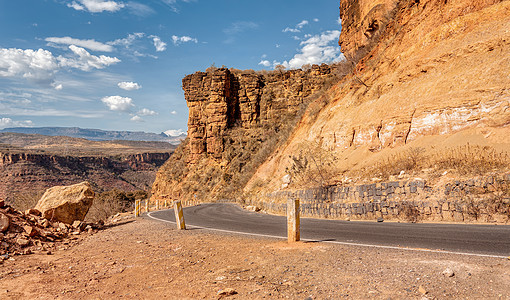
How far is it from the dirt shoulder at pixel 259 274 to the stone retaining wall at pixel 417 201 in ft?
16.5

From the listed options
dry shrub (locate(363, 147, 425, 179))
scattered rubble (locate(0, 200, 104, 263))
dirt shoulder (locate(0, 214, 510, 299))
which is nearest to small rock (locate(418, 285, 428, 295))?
dirt shoulder (locate(0, 214, 510, 299))

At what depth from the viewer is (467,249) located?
537cm

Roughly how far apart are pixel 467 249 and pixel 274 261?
356 cm

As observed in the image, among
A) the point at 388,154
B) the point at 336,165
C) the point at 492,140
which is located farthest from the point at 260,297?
the point at 336,165

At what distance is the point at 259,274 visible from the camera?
4.75 metres

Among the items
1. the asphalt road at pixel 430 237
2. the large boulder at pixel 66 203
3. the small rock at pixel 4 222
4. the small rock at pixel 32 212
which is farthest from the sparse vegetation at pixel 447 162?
the small rock at pixel 32 212

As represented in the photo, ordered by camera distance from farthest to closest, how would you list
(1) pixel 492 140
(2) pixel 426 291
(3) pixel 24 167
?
(3) pixel 24 167
(1) pixel 492 140
(2) pixel 426 291

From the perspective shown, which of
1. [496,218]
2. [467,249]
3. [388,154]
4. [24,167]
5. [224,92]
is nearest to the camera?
[467,249]

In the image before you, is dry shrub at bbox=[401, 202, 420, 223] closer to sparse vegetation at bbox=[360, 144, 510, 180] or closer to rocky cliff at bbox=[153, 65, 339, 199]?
sparse vegetation at bbox=[360, 144, 510, 180]

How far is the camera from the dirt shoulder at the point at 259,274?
3725 millimetres

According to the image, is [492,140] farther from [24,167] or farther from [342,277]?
[24,167]

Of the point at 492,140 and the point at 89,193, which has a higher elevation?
the point at 492,140

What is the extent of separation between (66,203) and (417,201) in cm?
1373

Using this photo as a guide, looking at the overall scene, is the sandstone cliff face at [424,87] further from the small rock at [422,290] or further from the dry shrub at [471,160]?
the small rock at [422,290]
